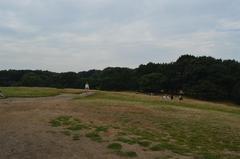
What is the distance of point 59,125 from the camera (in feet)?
70.0

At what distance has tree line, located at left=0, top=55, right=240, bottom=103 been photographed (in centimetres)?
8488

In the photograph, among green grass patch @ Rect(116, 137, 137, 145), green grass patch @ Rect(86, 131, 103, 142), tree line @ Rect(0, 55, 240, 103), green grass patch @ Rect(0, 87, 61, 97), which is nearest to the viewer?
green grass patch @ Rect(116, 137, 137, 145)

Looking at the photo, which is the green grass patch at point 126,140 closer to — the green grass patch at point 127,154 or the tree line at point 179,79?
the green grass patch at point 127,154

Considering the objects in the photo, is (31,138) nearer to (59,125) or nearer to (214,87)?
(59,125)

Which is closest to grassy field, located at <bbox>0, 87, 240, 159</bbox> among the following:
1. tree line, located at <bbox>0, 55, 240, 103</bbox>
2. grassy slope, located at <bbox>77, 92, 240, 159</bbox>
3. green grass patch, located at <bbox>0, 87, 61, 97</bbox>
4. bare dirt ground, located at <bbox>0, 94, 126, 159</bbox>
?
grassy slope, located at <bbox>77, 92, 240, 159</bbox>

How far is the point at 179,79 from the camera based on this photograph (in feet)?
310

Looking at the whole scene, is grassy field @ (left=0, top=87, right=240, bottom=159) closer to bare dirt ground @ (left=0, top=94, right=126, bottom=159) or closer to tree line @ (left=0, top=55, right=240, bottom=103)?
bare dirt ground @ (left=0, top=94, right=126, bottom=159)

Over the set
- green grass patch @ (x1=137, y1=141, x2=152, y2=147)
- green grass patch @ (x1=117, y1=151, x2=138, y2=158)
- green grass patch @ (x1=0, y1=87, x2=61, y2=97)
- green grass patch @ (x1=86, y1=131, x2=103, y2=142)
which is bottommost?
green grass patch @ (x1=117, y1=151, x2=138, y2=158)

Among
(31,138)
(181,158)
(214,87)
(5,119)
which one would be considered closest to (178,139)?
(181,158)

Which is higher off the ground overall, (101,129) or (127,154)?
(101,129)

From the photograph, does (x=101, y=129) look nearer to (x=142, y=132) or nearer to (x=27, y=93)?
(x=142, y=132)

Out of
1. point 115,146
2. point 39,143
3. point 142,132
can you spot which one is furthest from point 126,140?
point 39,143

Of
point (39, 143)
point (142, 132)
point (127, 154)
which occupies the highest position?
point (142, 132)

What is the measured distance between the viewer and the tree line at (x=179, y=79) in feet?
278
